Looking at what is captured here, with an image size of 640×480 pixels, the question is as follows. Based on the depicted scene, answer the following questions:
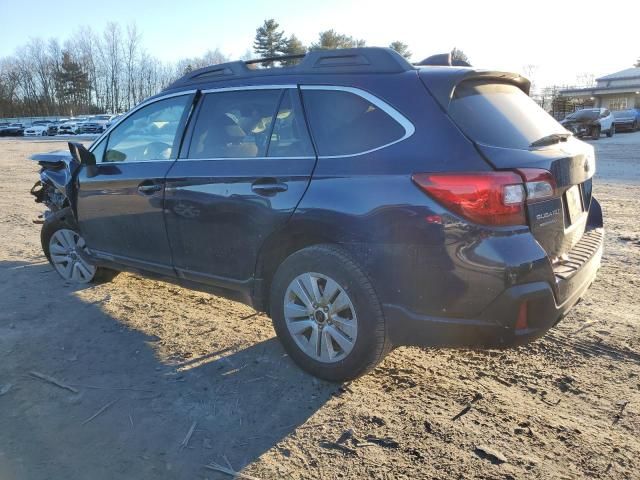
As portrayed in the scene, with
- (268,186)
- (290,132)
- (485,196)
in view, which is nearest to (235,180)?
(268,186)

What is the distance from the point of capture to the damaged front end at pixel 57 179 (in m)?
5.02

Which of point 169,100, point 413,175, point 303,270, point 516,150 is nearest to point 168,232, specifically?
point 169,100

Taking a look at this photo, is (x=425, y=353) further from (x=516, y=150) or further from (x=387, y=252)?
(x=516, y=150)

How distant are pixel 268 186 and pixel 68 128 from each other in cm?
4836

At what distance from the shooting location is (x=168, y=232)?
3957mm

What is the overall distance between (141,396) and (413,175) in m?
2.09

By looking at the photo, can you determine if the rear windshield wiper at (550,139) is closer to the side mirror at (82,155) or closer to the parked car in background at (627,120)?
the side mirror at (82,155)

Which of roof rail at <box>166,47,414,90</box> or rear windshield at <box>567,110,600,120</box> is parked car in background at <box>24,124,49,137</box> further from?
roof rail at <box>166,47,414,90</box>

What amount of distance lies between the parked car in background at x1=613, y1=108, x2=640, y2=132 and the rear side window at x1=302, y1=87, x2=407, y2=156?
36.8 m

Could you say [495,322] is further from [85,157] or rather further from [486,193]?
[85,157]

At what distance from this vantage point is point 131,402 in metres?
3.12

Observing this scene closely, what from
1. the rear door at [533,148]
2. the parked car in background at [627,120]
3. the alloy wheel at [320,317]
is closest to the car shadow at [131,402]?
the alloy wheel at [320,317]

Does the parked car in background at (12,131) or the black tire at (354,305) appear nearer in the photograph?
the black tire at (354,305)

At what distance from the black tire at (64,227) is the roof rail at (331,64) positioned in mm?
2281
